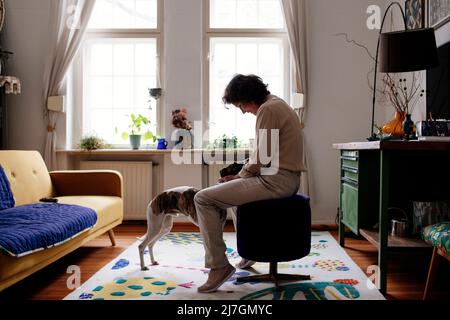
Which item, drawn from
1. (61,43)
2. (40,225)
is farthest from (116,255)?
(61,43)

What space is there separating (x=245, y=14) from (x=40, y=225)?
3.25m

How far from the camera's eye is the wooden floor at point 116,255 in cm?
231

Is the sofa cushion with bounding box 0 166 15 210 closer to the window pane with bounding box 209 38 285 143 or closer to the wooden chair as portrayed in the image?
the window pane with bounding box 209 38 285 143

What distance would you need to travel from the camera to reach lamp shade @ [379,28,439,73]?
8.86 feet

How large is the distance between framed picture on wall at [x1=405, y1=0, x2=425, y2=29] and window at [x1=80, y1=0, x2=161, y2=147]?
2508 mm

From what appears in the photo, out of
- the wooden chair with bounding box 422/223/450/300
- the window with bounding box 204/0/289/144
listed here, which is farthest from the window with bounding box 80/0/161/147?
the wooden chair with bounding box 422/223/450/300

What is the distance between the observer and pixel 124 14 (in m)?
4.57

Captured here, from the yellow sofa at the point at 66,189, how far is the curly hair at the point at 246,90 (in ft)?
4.31

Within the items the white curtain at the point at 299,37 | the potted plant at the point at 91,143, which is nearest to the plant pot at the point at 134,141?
the potted plant at the point at 91,143

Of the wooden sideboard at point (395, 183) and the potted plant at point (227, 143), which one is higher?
the potted plant at point (227, 143)

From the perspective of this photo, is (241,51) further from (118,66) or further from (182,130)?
(118,66)

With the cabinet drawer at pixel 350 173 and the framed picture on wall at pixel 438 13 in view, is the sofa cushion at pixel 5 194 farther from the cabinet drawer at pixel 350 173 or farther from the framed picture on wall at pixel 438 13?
the framed picture on wall at pixel 438 13

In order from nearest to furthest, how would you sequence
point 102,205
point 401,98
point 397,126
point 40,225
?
point 40,225
point 397,126
point 102,205
point 401,98

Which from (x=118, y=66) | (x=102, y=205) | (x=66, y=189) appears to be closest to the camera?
(x=102, y=205)
